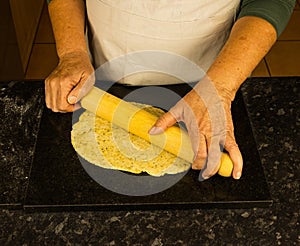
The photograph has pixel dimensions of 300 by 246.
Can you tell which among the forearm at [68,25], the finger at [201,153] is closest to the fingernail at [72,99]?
the forearm at [68,25]

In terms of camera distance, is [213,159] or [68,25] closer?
[213,159]

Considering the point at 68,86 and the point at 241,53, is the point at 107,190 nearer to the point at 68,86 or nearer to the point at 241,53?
the point at 68,86

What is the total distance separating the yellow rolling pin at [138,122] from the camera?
38.4 inches

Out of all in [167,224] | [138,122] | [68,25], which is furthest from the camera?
[68,25]

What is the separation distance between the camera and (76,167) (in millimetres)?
979

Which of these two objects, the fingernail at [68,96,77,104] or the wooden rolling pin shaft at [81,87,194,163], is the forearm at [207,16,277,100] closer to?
the wooden rolling pin shaft at [81,87,194,163]

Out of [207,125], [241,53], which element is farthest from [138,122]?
[241,53]

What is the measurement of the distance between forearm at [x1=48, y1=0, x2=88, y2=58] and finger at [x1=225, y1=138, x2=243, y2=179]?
1.37 feet

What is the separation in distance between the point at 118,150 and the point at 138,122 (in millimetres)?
75

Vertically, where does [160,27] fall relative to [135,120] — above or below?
above

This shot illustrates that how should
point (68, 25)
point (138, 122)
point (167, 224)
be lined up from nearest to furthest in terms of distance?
point (167, 224), point (138, 122), point (68, 25)

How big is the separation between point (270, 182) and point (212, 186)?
0.42 ft

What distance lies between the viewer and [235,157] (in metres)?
0.93

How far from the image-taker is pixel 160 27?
1.10 metres
